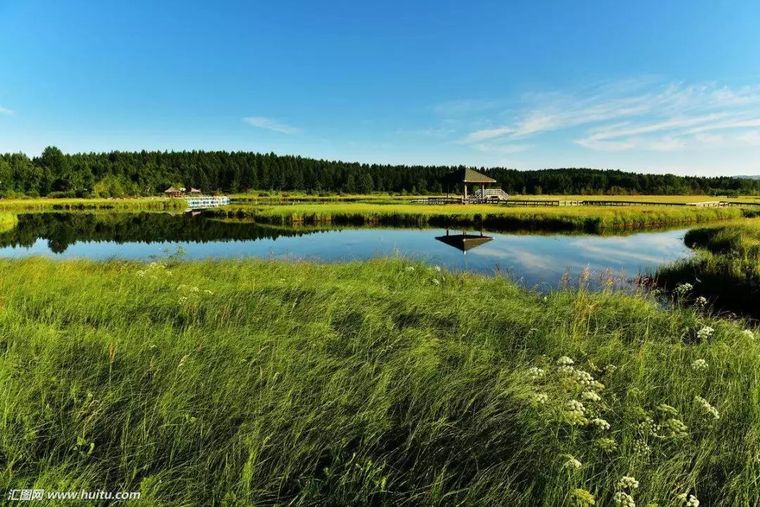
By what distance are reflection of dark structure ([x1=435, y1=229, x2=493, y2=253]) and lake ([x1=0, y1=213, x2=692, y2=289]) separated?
0.19 ft

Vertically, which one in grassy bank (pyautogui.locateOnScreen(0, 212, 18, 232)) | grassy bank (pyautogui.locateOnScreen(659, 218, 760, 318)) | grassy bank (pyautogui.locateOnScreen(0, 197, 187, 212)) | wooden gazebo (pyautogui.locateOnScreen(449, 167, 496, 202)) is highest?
wooden gazebo (pyautogui.locateOnScreen(449, 167, 496, 202))

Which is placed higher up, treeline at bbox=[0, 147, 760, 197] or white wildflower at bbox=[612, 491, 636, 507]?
treeline at bbox=[0, 147, 760, 197]

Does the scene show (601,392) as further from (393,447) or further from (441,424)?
(393,447)

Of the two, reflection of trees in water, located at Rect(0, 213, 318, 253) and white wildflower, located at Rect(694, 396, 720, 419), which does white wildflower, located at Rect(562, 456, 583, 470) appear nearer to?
white wildflower, located at Rect(694, 396, 720, 419)

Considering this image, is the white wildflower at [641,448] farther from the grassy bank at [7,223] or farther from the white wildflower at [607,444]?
the grassy bank at [7,223]

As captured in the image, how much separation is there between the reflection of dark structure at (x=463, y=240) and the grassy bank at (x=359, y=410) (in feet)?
52.0

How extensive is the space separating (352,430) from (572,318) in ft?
15.7

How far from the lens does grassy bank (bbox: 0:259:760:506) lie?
2699 millimetres

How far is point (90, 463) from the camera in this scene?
9.10 ft

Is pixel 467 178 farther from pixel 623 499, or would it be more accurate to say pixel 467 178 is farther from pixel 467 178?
pixel 623 499

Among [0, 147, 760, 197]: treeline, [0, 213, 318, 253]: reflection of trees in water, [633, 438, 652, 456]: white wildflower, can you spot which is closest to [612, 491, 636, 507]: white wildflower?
[633, 438, 652, 456]: white wildflower

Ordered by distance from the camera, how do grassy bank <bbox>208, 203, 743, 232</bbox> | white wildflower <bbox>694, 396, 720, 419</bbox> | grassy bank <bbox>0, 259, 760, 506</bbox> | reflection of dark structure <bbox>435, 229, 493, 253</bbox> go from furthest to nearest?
grassy bank <bbox>208, 203, 743, 232</bbox> → reflection of dark structure <bbox>435, 229, 493, 253</bbox> → white wildflower <bbox>694, 396, 720, 419</bbox> → grassy bank <bbox>0, 259, 760, 506</bbox>

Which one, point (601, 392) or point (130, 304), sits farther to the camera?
point (130, 304)

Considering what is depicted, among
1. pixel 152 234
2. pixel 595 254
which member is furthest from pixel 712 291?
pixel 152 234
